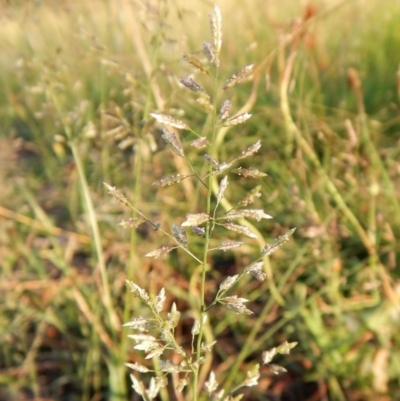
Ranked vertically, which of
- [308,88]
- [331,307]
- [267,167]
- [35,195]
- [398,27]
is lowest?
[331,307]

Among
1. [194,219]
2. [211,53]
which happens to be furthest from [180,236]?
[211,53]

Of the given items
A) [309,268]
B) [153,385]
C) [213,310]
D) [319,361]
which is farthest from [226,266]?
[153,385]

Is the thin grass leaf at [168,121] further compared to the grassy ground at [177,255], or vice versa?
the grassy ground at [177,255]

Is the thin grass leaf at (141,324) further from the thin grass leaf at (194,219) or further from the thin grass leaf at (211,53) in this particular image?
the thin grass leaf at (211,53)

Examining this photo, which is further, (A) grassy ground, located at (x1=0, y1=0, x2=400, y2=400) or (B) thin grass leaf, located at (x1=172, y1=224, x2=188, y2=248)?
(A) grassy ground, located at (x1=0, y1=0, x2=400, y2=400)

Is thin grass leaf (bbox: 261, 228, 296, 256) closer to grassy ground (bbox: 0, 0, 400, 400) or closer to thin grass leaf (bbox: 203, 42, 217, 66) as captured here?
thin grass leaf (bbox: 203, 42, 217, 66)

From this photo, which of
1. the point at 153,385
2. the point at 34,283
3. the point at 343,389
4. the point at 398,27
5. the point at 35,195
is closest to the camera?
the point at 153,385

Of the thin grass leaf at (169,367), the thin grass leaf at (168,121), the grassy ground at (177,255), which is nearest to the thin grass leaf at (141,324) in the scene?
the thin grass leaf at (169,367)

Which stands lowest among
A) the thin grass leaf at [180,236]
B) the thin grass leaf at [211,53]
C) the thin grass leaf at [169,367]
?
the thin grass leaf at [169,367]

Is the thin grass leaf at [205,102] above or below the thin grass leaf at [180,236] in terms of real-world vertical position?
above

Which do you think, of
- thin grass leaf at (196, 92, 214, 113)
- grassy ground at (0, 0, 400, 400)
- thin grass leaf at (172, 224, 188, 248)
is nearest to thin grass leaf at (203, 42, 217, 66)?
thin grass leaf at (196, 92, 214, 113)

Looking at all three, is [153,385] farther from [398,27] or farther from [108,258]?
[398,27]
